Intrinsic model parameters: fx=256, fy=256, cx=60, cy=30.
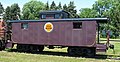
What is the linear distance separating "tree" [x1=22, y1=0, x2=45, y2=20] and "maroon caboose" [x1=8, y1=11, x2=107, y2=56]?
75.4m

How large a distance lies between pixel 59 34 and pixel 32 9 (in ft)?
283

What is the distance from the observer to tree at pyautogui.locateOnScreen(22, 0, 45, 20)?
100.0 metres

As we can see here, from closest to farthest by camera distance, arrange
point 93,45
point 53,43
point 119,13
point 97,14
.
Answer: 1. point 93,45
2. point 53,43
3. point 119,13
4. point 97,14

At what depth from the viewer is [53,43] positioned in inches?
811

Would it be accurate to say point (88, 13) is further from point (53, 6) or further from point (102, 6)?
point (53, 6)

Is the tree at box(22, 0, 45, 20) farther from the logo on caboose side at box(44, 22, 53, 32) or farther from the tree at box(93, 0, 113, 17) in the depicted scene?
the logo on caboose side at box(44, 22, 53, 32)

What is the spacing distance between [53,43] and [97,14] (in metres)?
78.8

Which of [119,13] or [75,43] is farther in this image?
[119,13]

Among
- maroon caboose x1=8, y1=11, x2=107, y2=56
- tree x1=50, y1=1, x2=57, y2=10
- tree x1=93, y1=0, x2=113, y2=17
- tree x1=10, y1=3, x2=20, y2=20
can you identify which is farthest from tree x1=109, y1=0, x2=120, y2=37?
maroon caboose x1=8, y1=11, x2=107, y2=56

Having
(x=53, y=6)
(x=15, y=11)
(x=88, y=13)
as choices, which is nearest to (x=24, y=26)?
(x=53, y=6)

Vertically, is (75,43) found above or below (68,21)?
below

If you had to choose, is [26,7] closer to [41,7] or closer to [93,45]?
[41,7]

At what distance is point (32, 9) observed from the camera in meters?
105

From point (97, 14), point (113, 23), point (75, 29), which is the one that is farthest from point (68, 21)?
point (97, 14)
